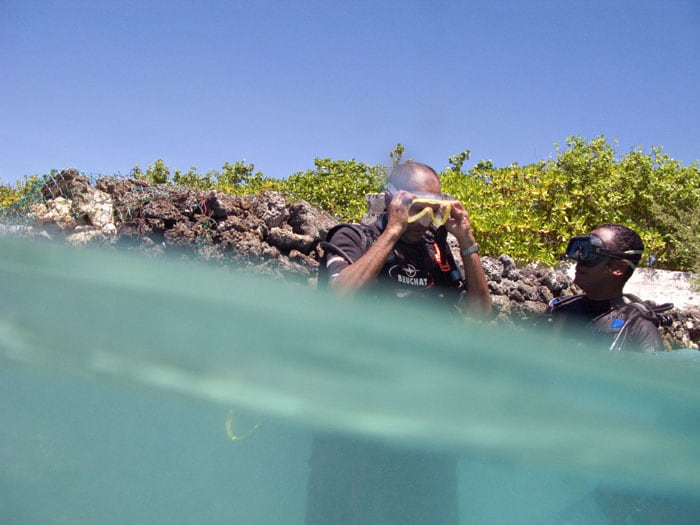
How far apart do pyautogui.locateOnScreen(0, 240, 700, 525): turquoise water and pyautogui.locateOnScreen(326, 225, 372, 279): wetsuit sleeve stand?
0.20 metres

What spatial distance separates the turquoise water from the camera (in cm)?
308

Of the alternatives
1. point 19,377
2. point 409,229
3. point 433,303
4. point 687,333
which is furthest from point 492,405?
point 687,333

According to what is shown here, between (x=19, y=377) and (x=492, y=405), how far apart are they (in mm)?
2719

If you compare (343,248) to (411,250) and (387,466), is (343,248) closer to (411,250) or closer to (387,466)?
(411,250)

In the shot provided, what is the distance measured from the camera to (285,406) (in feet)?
10.4

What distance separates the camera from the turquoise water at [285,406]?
308 cm

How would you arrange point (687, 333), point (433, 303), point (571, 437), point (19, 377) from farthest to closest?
point (687, 333), point (19, 377), point (571, 437), point (433, 303)

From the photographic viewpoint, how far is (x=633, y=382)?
3.28 metres

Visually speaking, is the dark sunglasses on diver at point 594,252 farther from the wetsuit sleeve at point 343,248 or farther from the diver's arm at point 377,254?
the wetsuit sleeve at point 343,248

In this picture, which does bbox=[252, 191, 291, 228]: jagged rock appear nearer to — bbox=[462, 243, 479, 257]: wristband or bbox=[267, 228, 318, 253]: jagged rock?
bbox=[267, 228, 318, 253]: jagged rock

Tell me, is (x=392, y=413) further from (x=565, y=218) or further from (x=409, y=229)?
(x=565, y=218)

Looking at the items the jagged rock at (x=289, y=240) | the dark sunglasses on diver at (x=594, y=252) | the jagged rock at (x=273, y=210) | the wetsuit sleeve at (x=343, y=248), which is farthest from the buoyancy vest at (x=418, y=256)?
the jagged rock at (x=273, y=210)

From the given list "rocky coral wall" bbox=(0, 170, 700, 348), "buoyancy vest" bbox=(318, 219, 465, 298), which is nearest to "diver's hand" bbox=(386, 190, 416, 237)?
"buoyancy vest" bbox=(318, 219, 465, 298)

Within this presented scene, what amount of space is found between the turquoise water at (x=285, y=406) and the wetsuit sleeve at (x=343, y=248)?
0.67ft
